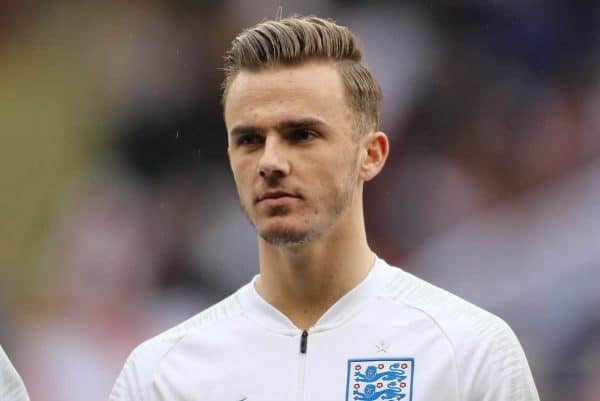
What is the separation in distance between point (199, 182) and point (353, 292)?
3.60 m

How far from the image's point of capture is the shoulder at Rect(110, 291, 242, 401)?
4316mm

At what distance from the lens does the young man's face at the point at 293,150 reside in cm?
402

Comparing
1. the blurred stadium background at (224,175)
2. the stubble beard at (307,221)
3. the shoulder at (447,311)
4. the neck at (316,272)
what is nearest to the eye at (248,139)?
the stubble beard at (307,221)

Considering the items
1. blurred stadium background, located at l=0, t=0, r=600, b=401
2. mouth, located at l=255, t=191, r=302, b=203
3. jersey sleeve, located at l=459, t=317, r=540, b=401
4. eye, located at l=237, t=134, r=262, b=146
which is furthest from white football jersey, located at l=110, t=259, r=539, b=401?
blurred stadium background, located at l=0, t=0, r=600, b=401

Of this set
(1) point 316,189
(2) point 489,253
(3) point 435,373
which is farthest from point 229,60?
(2) point 489,253

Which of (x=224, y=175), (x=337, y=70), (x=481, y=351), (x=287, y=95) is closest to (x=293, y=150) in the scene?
(x=287, y=95)

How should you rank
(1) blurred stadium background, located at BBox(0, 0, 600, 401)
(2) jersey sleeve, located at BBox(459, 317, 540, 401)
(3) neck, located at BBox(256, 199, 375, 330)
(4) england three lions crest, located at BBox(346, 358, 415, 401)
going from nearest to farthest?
(2) jersey sleeve, located at BBox(459, 317, 540, 401) < (4) england three lions crest, located at BBox(346, 358, 415, 401) < (3) neck, located at BBox(256, 199, 375, 330) < (1) blurred stadium background, located at BBox(0, 0, 600, 401)

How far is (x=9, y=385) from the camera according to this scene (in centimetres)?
425

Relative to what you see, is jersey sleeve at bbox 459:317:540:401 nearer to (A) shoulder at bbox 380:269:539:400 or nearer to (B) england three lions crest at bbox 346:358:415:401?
(A) shoulder at bbox 380:269:539:400

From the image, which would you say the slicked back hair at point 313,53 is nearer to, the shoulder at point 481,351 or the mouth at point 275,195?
the mouth at point 275,195

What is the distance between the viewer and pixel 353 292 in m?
4.27

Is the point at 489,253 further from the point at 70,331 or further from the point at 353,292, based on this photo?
the point at 353,292

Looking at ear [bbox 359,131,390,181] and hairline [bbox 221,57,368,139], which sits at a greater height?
hairline [bbox 221,57,368,139]

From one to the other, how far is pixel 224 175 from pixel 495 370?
13.1ft
